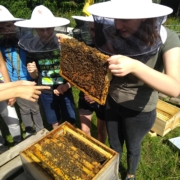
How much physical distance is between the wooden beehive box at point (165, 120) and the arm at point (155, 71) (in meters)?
1.81

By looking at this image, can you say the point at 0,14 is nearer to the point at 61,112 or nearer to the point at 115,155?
the point at 61,112

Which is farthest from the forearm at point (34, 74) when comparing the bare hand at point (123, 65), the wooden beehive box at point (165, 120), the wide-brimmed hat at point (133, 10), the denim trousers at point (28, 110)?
the wooden beehive box at point (165, 120)

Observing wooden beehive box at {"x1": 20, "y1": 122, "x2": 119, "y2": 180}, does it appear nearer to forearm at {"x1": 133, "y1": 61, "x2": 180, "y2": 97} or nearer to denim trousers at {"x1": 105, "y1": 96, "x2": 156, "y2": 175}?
denim trousers at {"x1": 105, "y1": 96, "x2": 156, "y2": 175}

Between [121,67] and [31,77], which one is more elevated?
Result: [121,67]

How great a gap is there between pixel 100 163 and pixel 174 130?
7.05ft

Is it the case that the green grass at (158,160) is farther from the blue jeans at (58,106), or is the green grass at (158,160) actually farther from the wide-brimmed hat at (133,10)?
the wide-brimmed hat at (133,10)

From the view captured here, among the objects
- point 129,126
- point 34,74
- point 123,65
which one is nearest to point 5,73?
point 34,74

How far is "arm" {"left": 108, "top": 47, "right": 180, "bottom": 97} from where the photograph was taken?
3.92 ft

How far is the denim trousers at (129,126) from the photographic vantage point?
1691 mm

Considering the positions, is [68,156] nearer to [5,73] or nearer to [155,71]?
[155,71]

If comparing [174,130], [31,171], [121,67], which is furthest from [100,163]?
[174,130]

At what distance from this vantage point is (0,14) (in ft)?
8.09

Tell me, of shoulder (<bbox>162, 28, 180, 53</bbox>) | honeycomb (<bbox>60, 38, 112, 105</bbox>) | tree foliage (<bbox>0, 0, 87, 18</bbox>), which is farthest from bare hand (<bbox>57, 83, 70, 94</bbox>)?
tree foliage (<bbox>0, 0, 87, 18</bbox>)

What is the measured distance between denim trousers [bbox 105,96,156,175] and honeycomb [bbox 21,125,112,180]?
14.7 inches
